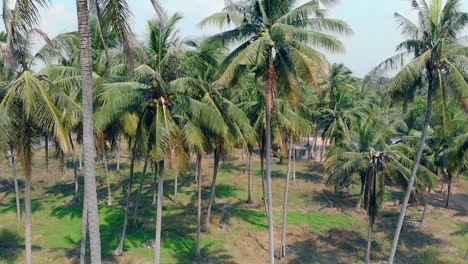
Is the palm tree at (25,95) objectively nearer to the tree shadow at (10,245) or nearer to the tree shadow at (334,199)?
the tree shadow at (10,245)

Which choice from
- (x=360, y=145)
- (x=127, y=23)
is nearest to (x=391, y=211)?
(x=360, y=145)

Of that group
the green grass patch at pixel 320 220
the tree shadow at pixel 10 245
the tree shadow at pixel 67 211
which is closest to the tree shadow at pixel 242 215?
the green grass patch at pixel 320 220

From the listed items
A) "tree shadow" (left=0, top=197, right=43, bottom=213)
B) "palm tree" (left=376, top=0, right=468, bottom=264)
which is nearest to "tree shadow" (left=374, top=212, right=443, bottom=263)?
"palm tree" (left=376, top=0, right=468, bottom=264)

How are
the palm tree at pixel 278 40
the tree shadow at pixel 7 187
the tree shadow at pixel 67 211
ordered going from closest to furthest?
1. the palm tree at pixel 278 40
2. the tree shadow at pixel 67 211
3. the tree shadow at pixel 7 187

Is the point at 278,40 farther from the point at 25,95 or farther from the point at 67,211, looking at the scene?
the point at 67,211

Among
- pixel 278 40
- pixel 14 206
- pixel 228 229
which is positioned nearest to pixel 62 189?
pixel 14 206
